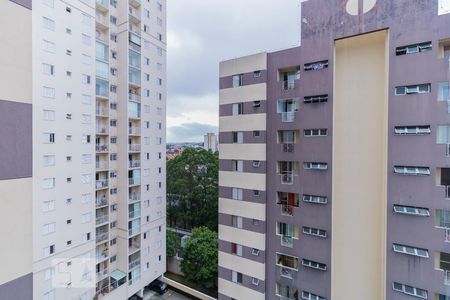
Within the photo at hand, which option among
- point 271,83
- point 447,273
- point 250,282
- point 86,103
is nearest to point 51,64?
point 86,103

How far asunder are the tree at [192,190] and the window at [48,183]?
14850mm

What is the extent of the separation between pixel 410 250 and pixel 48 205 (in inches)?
662

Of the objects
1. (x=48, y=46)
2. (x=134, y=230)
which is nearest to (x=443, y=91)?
(x=48, y=46)

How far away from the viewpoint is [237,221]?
13953 millimetres

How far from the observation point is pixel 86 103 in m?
15.5

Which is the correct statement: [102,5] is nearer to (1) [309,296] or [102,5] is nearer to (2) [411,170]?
(2) [411,170]

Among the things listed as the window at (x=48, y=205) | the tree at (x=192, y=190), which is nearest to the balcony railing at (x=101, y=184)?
the window at (x=48, y=205)

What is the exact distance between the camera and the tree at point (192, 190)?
88.2ft

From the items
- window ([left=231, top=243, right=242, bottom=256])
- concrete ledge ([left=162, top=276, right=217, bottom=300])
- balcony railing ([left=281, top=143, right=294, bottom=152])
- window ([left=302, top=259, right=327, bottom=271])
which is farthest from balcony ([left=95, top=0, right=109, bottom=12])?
concrete ledge ([left=162, top=276, right=217, bottom=300])

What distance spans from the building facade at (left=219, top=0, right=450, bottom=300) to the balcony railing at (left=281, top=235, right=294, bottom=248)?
2.0 inches

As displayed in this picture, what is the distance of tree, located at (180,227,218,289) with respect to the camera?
60.7 feet

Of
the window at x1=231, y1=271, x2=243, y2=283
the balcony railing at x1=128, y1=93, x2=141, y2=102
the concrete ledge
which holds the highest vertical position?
the balcony railing at x1=128, y1=93, x2=141, y2=102

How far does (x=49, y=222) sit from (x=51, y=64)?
8.35 metres

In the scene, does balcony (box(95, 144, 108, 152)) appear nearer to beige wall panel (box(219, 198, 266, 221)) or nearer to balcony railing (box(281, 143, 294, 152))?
beige wall panel (box(219, 198, 266, 221))
